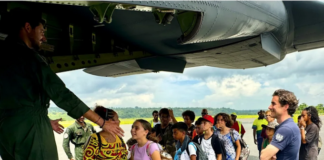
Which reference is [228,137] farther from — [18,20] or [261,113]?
[18,20]

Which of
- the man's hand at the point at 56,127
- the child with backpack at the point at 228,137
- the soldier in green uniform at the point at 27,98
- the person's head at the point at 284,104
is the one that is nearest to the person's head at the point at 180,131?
the child with backpack at the point at 228,137

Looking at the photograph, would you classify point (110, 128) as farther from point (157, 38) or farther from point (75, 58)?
point (75, 58)

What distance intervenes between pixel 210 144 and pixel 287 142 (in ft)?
6.96

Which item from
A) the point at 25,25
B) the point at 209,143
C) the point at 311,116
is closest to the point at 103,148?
the point at 25,25

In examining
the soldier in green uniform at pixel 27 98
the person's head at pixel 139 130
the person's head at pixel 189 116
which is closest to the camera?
the soldier in green uniform at pixel 27 98

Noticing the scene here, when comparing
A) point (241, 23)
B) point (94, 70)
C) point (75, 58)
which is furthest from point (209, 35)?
point (94, 70)

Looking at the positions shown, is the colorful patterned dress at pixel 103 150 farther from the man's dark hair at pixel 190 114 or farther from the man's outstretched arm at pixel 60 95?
the man's dark hair at pixel 190 114

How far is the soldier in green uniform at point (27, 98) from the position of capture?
6.34 feet

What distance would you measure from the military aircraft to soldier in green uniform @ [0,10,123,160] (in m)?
0.52

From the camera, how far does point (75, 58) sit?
5629mm

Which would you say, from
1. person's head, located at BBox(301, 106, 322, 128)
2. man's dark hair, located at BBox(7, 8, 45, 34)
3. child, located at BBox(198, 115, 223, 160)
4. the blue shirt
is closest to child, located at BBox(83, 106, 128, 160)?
man's dark hair, located at BBox(7, 8, 45, 34)

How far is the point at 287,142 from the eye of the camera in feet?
7.76

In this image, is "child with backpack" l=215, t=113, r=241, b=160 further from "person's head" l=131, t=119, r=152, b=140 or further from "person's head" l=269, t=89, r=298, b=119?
"person's head" l=269, t=89, r=298, b=119

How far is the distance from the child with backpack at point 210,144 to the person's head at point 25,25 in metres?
2.98
